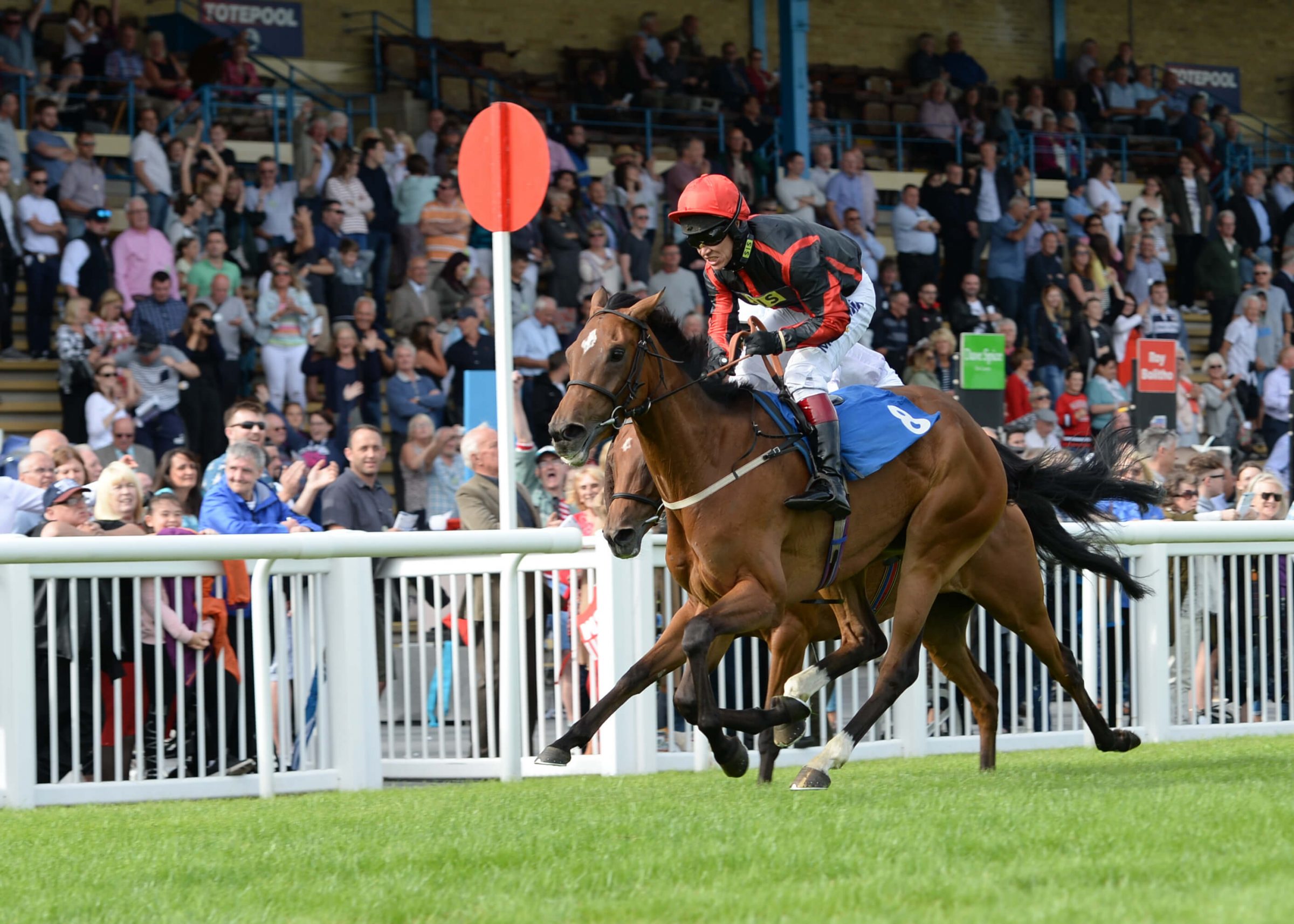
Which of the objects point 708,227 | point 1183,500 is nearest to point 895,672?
point 708,227

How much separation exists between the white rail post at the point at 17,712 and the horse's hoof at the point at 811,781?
8.85 ft

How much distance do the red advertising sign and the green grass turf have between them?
7018 mm

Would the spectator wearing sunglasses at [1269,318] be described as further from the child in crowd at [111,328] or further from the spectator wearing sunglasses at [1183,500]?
the child in crowd at [111,328]

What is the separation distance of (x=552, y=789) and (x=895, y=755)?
208 cm

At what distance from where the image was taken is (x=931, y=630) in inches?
296

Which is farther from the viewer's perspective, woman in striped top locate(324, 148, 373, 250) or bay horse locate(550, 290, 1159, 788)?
woman in striped top locate(324, 148, 373, 250)

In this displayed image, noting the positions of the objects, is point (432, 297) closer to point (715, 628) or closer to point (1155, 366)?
point (1155, 366)

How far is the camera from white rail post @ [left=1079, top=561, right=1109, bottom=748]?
8.37 metres

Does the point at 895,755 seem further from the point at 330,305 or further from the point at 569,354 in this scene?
the point at 330,305

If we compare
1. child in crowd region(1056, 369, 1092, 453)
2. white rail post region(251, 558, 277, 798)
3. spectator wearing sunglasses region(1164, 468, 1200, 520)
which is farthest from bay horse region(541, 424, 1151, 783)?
child in crowd region(1056, 369, 1092, 453)

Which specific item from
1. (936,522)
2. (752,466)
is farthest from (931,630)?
(752,466)

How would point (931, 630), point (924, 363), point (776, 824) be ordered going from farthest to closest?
point (924, 363)
point (931, 630)
point (776, 824)

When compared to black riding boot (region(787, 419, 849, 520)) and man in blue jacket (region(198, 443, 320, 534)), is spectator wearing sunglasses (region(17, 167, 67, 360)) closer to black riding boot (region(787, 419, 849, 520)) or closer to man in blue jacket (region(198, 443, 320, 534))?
man in blue jacket (region(198, 443, 320, 534))

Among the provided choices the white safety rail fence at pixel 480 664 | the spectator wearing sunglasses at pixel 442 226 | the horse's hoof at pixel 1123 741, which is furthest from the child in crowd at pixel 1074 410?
the horse's hoof at pixel 1123 741
